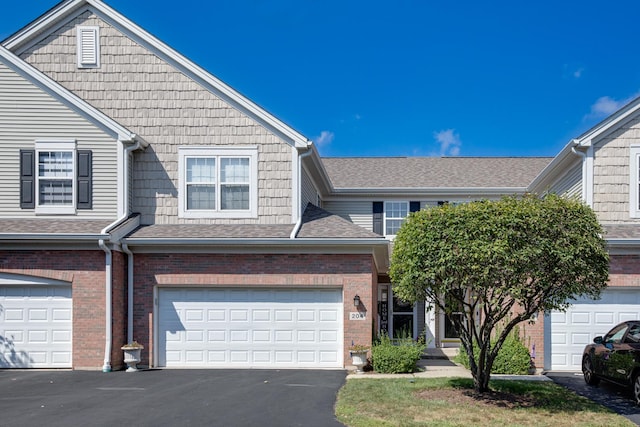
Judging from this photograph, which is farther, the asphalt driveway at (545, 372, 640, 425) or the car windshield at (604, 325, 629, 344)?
the car windshield at (604, 325, 629, 344)

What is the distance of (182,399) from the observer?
1070cm

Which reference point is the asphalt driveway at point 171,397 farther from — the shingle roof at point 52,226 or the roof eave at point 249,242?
the shingle roof at point 52,226

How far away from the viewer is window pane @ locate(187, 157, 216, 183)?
15.8 meters

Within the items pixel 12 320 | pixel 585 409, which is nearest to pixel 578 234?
pixel 585 409

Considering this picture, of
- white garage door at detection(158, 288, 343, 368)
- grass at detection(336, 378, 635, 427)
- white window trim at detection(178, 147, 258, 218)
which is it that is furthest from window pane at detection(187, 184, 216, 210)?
grass at detection(336, 378, 635, 427)

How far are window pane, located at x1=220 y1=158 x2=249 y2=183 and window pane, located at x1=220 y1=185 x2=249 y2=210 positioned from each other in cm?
19

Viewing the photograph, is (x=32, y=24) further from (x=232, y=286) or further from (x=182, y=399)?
(x=182, y=399)

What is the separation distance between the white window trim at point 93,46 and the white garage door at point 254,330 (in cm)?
702

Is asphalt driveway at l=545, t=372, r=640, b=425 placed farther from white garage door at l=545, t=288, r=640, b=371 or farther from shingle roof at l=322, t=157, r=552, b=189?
shingle roof at l=322, t=157, r=552, b=189

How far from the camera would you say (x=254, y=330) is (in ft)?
48.2

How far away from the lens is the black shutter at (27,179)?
49.3ft

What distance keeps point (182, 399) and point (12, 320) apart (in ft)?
20.1

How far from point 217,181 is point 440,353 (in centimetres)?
902

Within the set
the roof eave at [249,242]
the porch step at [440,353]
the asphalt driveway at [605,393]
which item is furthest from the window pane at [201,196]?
the asphalt driveway at [605,393]
